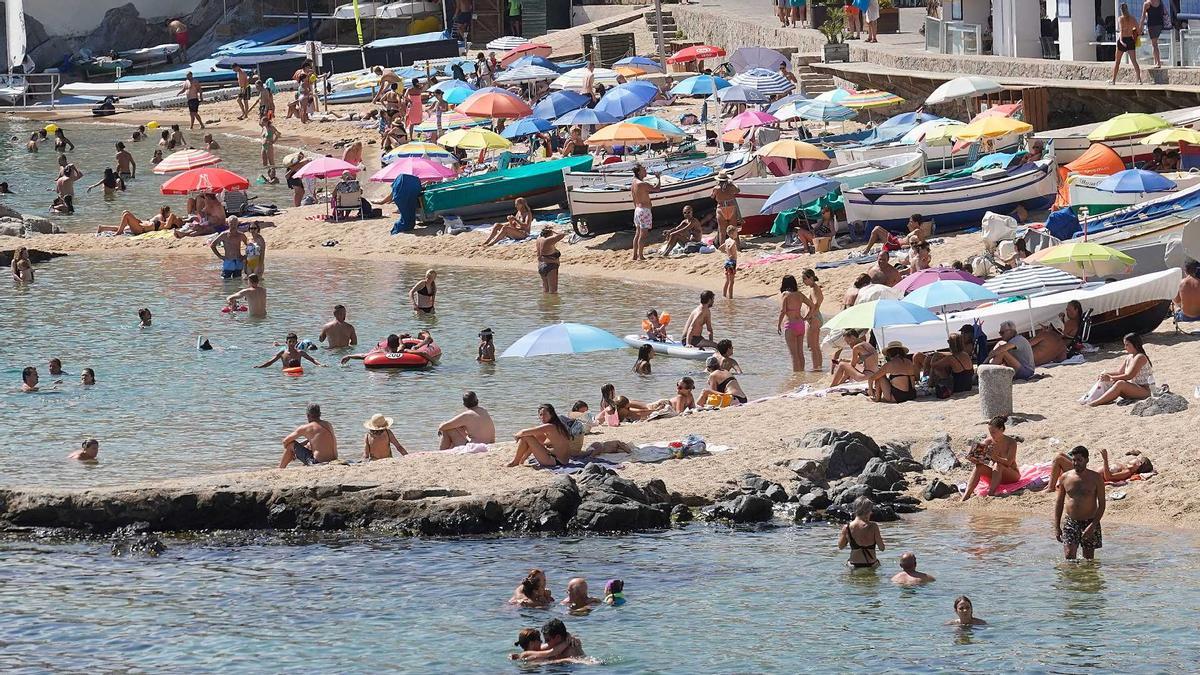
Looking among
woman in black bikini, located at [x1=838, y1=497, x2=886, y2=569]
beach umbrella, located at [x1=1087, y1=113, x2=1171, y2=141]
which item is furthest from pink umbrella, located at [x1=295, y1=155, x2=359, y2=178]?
woman in black bikini, located at [x1=838, y1=497, x2=886, y2=569]

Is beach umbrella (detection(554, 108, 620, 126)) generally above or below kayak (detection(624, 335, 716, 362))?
above

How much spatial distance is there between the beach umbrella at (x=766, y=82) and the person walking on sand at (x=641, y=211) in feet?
27.8

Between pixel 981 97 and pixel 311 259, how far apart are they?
13223 mm

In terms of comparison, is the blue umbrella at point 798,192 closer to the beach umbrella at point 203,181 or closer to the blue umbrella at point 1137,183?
the blue umbrella at point 1137,183

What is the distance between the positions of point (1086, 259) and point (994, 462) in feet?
18.6

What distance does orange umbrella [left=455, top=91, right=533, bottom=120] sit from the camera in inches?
1511

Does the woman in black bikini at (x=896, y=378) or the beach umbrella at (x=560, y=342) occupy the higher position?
the beach umbrella at (x=560, y=342)

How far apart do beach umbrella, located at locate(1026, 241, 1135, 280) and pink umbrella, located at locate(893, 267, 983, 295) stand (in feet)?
2.99

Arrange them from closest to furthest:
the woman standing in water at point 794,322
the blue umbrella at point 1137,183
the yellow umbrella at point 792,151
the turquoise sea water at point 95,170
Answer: the woman standing in water at point 794,322, the blue umbrella at point 1137,183, the yellow umbrella at point 792,151, the turquoise sea water at point 95,170

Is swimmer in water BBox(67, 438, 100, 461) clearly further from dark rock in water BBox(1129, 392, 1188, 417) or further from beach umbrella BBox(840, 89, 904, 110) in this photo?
beach umbrella BBox(840, 89, 904, 110)

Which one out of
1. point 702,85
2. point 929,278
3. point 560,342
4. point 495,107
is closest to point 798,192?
point 929,278

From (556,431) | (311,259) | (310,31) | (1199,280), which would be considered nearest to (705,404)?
(556,431)

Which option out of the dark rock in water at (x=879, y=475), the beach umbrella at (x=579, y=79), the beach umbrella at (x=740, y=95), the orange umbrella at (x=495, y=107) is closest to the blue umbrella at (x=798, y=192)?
the beach umbrella at (x=740, y=95)

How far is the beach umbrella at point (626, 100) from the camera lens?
36.5m
